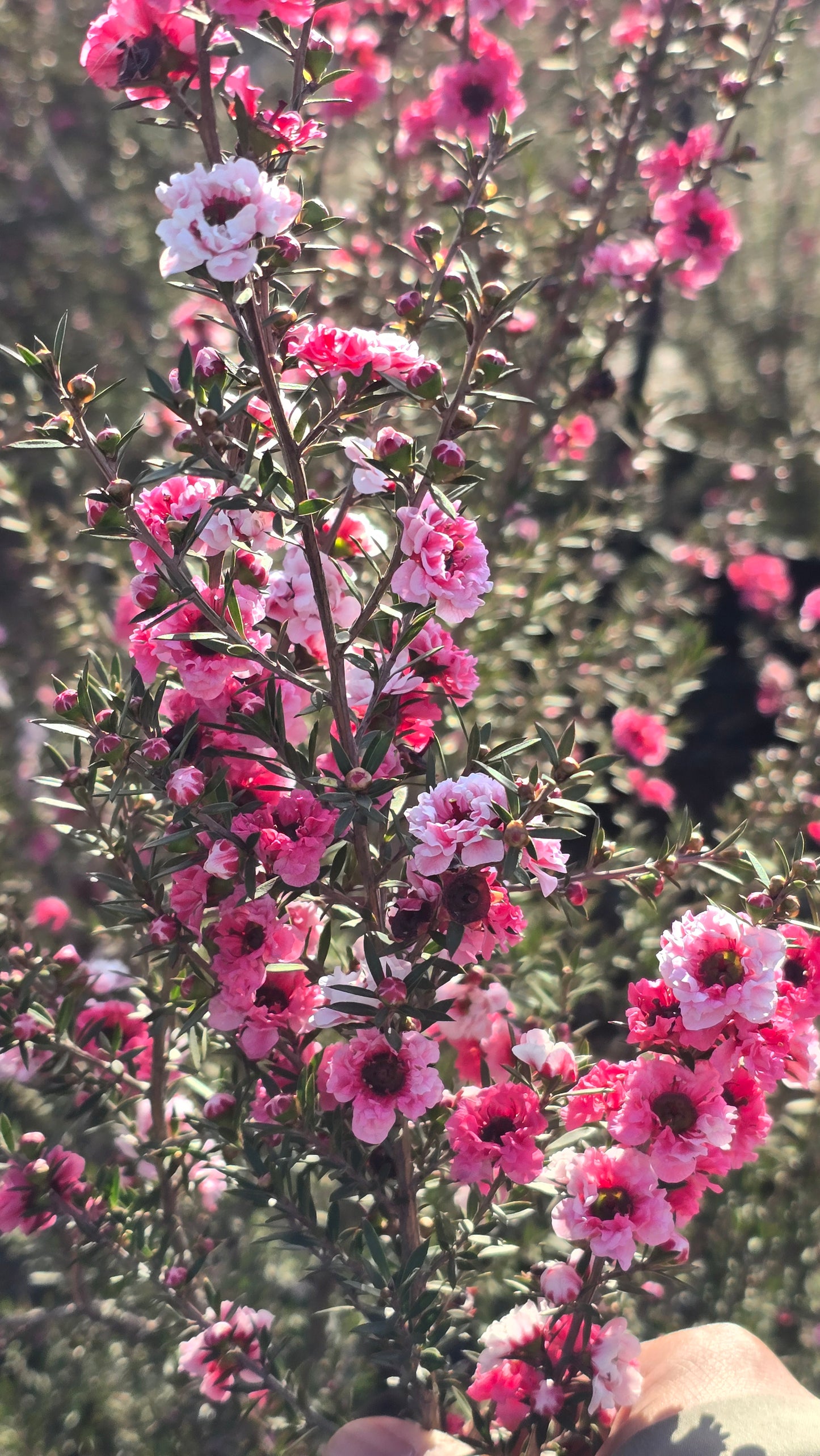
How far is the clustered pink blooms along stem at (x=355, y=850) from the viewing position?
95 centimetres

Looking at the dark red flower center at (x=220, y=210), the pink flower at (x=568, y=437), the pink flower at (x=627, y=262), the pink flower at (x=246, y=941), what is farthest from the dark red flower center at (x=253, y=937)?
the pink flower at (x=627, y=262)

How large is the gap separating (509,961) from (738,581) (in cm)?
164

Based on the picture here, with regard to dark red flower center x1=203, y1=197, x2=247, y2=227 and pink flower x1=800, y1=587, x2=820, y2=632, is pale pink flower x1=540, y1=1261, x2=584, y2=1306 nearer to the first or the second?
dark red flower center x1=203, y1=197, x2=247, y2=227

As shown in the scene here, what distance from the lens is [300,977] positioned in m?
1.18

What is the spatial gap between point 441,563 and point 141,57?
515mm

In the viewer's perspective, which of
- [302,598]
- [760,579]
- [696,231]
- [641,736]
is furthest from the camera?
[760,579]

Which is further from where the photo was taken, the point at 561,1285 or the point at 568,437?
the point at 568,437

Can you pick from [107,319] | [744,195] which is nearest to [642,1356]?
[107,319]

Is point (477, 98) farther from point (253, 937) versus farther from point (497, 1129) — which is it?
point (497, 1129)

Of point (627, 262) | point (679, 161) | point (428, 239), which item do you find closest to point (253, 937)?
point (428, 239)

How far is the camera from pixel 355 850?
42.8 inches

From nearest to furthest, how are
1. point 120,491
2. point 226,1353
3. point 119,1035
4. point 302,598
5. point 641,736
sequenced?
1. point 120,491
2. point 302,598
3. point 226,1353
4. point 119,1035
5. point 641,736

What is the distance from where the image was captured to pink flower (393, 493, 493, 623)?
0.95 metres

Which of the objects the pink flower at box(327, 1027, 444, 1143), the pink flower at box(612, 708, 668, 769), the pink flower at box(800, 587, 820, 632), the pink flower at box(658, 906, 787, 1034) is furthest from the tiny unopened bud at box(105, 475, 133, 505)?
the pink flower at box(612, 708, 668, 769)
